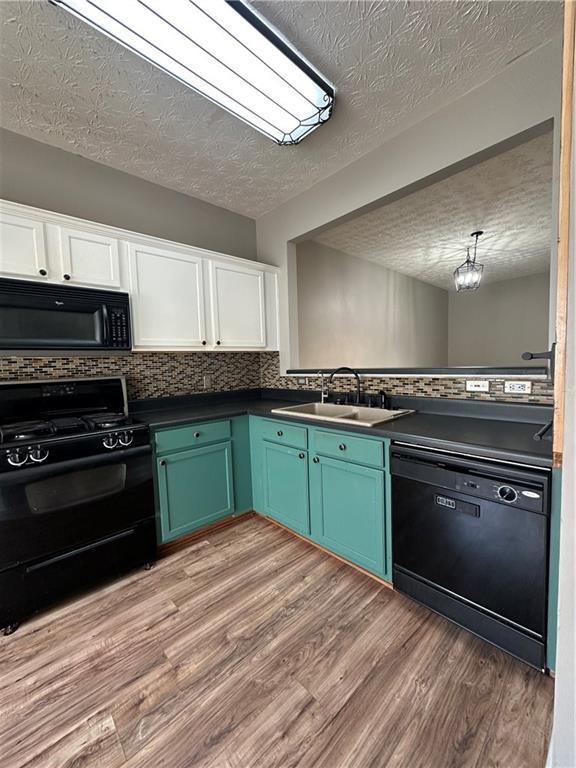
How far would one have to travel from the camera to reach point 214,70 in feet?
4.52

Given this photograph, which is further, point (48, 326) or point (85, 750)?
point (48, 326)

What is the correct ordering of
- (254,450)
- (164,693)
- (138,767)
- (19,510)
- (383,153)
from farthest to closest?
(254,450)
(383,153)
(19,510)
(164,693)
(138,767)

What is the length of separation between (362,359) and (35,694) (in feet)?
13.5

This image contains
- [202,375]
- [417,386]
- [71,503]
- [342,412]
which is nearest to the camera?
[71,503]

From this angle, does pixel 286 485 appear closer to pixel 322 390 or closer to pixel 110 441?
pixel 322 390

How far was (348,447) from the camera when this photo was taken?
5.81ft

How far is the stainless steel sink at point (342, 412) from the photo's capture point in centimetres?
199

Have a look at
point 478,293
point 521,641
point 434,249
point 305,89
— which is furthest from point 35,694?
point 478,293

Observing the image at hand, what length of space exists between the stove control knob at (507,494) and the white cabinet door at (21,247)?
2.48m

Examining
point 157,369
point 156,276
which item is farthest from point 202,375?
point 156,276

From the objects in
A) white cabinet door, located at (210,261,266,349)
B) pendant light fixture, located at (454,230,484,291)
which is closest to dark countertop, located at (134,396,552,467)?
white cabinet door, located at (210,261,266,349)

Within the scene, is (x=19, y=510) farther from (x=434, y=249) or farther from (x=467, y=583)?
(x=434, y=249)

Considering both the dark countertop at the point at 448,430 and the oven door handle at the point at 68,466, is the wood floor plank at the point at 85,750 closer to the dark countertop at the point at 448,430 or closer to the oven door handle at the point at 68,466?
the oven door handle at the point at 68,466

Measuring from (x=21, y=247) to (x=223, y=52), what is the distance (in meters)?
1.38
